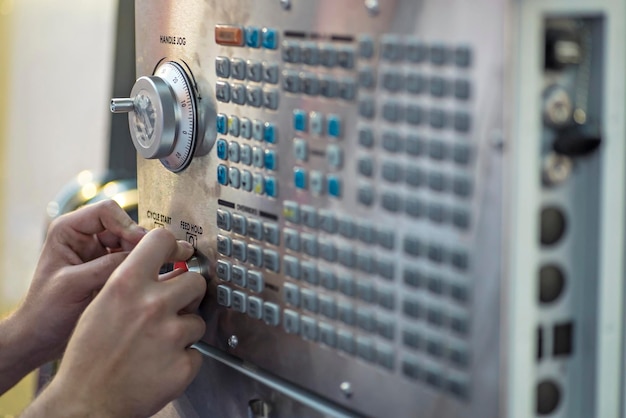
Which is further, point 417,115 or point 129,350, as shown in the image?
point 129,350

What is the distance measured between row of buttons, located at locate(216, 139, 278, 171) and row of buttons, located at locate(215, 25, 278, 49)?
0.21 ft

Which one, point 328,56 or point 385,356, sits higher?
point 328,56

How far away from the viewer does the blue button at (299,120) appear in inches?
20.5

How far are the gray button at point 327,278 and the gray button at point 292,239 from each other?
27 mm

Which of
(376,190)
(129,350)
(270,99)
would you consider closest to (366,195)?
(376,190)

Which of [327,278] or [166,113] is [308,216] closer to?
[327,278]

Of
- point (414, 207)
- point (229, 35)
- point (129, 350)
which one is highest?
point (229, 35)

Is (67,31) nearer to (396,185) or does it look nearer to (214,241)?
(214,241)

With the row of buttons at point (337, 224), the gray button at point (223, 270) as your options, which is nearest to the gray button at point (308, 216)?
the row of buttons at point (337, 224)

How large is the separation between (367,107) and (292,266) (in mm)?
121

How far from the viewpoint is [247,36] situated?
0.56 metres

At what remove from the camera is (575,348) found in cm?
45

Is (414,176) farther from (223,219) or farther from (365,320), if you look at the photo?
(223,219)

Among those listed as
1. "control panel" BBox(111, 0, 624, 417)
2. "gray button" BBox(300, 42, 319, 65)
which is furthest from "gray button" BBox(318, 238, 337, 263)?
"gray button" BBox(300, 42, 319, 65)
